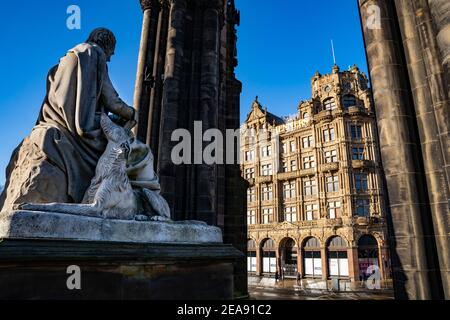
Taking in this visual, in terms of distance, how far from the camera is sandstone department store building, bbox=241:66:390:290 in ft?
109

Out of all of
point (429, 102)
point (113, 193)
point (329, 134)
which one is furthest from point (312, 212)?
point (113, 193)

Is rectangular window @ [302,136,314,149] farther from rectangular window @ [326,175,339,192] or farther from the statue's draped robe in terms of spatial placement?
the statue's draped robe

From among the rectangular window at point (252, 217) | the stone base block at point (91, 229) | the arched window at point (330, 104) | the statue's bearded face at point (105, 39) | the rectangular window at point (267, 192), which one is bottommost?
the stone base block at point (91, 229)

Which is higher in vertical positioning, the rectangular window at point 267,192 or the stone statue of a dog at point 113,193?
the rectangular window at point 267,192

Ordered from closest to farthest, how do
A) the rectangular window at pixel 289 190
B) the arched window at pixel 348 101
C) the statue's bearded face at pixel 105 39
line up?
the statue's bearded face at pixel 105 39 < the arched window at pixel 348 101 < the rectangular window at pixel 289 190

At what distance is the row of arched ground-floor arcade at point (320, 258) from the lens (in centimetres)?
3275

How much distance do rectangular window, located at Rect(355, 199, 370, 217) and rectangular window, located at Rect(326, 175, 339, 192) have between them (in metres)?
2.82

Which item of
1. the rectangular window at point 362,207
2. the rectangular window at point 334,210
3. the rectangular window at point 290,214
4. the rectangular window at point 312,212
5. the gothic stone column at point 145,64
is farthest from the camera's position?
the rectangular window at point 290,214

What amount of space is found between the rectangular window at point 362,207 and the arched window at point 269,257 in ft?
37.0

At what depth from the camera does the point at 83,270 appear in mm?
2350

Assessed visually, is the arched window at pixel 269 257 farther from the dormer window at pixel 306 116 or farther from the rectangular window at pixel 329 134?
the dormer window at pixel 306 116

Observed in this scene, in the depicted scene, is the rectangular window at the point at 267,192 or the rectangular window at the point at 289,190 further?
the rectangular window at the point at 267,192

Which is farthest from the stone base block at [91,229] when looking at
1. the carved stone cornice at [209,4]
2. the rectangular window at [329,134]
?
the rectangular window at [329,134]
